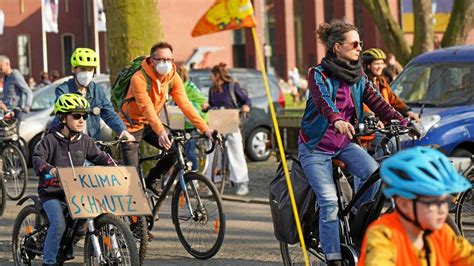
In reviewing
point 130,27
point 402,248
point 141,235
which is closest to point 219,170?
point 130,27

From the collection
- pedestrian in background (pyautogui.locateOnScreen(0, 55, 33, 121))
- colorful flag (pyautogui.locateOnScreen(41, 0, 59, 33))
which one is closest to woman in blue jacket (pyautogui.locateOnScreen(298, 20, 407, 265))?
pedestrian in background (pyautogui.locateOnScreen(0, 55, 33, 121))

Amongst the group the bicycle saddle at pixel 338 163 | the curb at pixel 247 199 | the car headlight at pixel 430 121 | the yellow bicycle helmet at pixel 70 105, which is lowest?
the curb at pixel 247 199

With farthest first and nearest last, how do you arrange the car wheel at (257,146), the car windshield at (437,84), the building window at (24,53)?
the building window at (24,53) → the car wheel at (257,146) → the car windshield at (437,84)

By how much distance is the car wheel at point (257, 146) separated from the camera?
782 inches

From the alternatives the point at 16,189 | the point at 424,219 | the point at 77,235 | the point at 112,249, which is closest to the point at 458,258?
the point at 424,219

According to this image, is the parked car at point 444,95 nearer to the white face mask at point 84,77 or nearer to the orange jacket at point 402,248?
the white face mask at point 84,77

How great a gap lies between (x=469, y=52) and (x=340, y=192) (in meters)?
6.59

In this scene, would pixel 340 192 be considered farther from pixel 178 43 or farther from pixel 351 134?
pixel 178 43

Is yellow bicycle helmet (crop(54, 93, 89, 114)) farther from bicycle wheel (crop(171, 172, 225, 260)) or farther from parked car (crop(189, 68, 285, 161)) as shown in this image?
parked car (crop(189, 68, 285, 161))

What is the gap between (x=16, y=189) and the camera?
1474 centimetres

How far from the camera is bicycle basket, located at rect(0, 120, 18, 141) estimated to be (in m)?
14.9

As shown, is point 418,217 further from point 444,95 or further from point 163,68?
point 444,95

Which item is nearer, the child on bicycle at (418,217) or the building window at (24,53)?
the child on bicycle at (418,217)

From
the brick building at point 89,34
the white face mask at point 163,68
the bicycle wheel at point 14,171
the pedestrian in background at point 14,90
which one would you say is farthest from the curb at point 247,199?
the brick building at point 89,34
